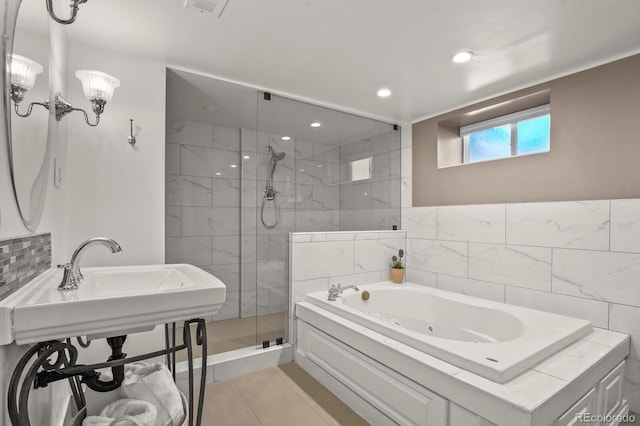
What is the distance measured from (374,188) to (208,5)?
7.55 ft

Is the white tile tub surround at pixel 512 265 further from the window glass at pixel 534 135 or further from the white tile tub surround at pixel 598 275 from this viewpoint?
the window glass at pixel 534 135

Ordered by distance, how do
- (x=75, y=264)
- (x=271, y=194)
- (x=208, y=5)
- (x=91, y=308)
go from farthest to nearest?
1. (x=271, y=194)
2. (x=208, y=5)
3. (x=75, y=264)
4. (x=91, y=308)

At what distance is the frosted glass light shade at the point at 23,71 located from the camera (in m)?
1.01

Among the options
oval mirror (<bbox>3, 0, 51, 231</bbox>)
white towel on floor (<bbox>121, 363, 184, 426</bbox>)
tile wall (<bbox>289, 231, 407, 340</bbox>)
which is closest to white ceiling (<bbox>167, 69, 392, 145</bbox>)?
tile wall (<bbox>289, 231, 407, 340</bbox>)

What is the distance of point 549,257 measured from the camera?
242 centimetres

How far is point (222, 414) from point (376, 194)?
2.42 m

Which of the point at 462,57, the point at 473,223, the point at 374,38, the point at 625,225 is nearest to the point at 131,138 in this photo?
the point at 374,38

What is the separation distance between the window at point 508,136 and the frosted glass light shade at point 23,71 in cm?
308

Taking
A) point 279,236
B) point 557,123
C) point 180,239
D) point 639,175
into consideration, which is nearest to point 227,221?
point 180,239

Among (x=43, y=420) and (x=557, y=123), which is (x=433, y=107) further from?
(x=43, y=420)

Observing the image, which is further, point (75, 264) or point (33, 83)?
point (75, 264)

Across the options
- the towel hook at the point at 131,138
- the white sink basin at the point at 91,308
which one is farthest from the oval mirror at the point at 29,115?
the towel hook at the point at 131,138

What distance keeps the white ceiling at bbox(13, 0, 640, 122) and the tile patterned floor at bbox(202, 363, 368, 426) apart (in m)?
2.32

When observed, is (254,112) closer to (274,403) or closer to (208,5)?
(208,5)
